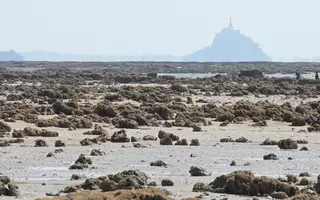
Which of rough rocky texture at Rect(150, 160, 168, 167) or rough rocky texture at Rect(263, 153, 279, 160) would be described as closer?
rough rocky texture at Rect(150, 160, 168, 167)

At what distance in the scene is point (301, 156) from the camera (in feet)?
79.4

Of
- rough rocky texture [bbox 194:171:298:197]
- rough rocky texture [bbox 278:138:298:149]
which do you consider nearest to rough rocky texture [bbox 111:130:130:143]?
rough rocky texture [bbox 278:138:298:149]

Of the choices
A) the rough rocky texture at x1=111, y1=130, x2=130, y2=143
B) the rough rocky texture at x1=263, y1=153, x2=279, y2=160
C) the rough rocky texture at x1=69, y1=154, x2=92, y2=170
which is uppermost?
the rough rocky texture at x1=69, y1=154, x2=92, y2=170

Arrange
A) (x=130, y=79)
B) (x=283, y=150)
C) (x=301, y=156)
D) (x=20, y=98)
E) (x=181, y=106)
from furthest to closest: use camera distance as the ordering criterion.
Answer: (x=130, y=79) → (x=20, y=98) → (x=181, y=106) → (x=283, y=150) → (x=301, y=156)

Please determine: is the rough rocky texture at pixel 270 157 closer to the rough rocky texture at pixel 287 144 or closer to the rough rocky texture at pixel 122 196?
the rough rocky texture at pixel 287 144

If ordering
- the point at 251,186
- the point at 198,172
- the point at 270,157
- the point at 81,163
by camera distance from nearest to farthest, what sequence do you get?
the point at 251,186
the point at 198,172
the point at 81,163
the point at 270,157

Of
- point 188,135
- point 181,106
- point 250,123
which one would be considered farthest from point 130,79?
point 188,135

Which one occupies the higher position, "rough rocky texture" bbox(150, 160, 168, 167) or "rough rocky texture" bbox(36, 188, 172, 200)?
"rough rocky texture" bbox(36, 188, 172, 200)

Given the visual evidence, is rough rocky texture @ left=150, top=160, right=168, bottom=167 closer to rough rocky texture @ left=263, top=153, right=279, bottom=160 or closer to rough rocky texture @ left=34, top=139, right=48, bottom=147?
rough rocky texture @ left=263, top=153, right=279, bottom=160

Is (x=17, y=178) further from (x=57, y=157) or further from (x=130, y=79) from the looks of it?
(x=130, y=79)

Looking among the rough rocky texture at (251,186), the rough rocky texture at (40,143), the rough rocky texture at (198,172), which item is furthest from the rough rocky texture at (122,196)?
the rough rocky texture at (40,143)

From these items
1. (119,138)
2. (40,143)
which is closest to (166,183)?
(40,143)

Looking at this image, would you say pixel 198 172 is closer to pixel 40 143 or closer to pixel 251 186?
pixel 251 186

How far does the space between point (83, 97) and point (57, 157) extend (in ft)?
105
